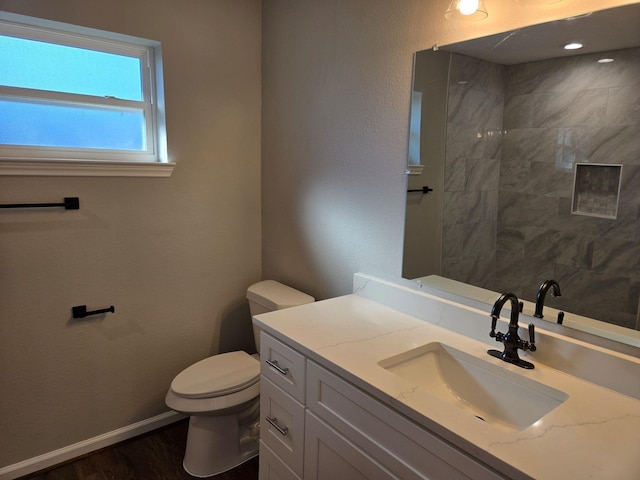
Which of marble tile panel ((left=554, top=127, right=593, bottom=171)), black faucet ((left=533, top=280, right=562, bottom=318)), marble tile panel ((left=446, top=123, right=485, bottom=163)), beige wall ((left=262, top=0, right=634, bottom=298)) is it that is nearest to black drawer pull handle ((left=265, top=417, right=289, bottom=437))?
beige wall ((left=262, top=0, right=634, bottom=298))

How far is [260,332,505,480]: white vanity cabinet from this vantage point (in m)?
1.05

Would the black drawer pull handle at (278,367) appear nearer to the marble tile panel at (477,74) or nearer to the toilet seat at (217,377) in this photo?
the toilet seat at (217,377)

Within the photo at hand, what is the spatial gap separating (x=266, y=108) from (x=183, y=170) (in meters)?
0.61

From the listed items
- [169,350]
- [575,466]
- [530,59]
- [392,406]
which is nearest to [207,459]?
[169,350]

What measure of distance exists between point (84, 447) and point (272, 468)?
114cm

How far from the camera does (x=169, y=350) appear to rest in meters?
2.43

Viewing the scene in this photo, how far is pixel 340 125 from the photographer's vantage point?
6.69 ft

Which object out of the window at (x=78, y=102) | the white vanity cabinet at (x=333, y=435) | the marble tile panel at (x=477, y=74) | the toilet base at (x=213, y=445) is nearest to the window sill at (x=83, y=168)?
the window at (x=78, y=102)

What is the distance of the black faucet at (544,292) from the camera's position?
1.32m

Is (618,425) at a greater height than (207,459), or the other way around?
(618,425)

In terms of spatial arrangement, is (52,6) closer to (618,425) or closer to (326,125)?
(326,125)

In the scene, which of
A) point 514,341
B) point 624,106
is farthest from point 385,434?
point 624,106

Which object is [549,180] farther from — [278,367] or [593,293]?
[278,367]

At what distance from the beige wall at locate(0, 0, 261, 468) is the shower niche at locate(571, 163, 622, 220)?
176 cm
